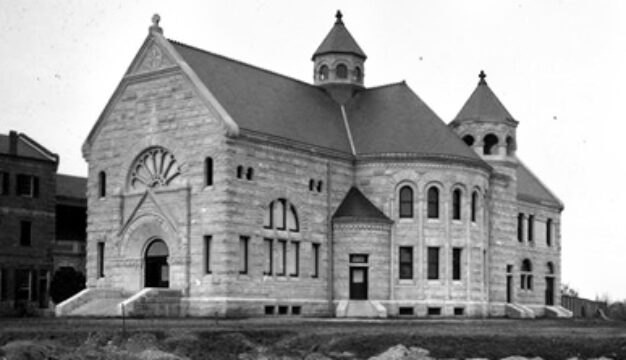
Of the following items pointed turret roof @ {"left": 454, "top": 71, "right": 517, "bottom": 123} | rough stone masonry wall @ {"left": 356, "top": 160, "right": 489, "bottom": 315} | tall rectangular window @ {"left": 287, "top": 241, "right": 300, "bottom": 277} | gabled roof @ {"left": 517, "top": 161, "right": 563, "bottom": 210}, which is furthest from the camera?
gabled roof @ {"left": 517, "top": 161, "right": 563, "bottom": 210}

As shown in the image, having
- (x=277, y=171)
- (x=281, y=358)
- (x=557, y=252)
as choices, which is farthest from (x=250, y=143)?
(x=557, y=252)

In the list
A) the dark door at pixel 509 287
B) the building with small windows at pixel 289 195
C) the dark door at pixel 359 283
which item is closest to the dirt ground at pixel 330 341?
the building with small windows at pixel 289 195

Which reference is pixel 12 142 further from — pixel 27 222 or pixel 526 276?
pixel 526 276

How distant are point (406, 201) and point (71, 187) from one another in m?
33.0

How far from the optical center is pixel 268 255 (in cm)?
5516

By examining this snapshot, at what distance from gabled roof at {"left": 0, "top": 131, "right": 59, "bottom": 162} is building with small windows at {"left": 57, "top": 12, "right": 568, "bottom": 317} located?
17.3 m

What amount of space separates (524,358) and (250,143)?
23661 mm

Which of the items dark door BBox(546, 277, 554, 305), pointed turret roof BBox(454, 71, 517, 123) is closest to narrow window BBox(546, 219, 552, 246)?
dark door BBox(546, 277, 554, 305)

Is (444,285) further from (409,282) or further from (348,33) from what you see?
(348,33)

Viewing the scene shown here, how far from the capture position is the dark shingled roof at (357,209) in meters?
59.0

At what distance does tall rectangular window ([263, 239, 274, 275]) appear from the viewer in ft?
180

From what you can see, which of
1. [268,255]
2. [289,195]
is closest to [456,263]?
[289,195]

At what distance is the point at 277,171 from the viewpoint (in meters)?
55.5

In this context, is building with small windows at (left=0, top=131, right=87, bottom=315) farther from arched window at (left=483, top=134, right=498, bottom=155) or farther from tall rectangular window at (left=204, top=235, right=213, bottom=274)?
arched window at (left=483, top=134, right=498, bottom=155)
